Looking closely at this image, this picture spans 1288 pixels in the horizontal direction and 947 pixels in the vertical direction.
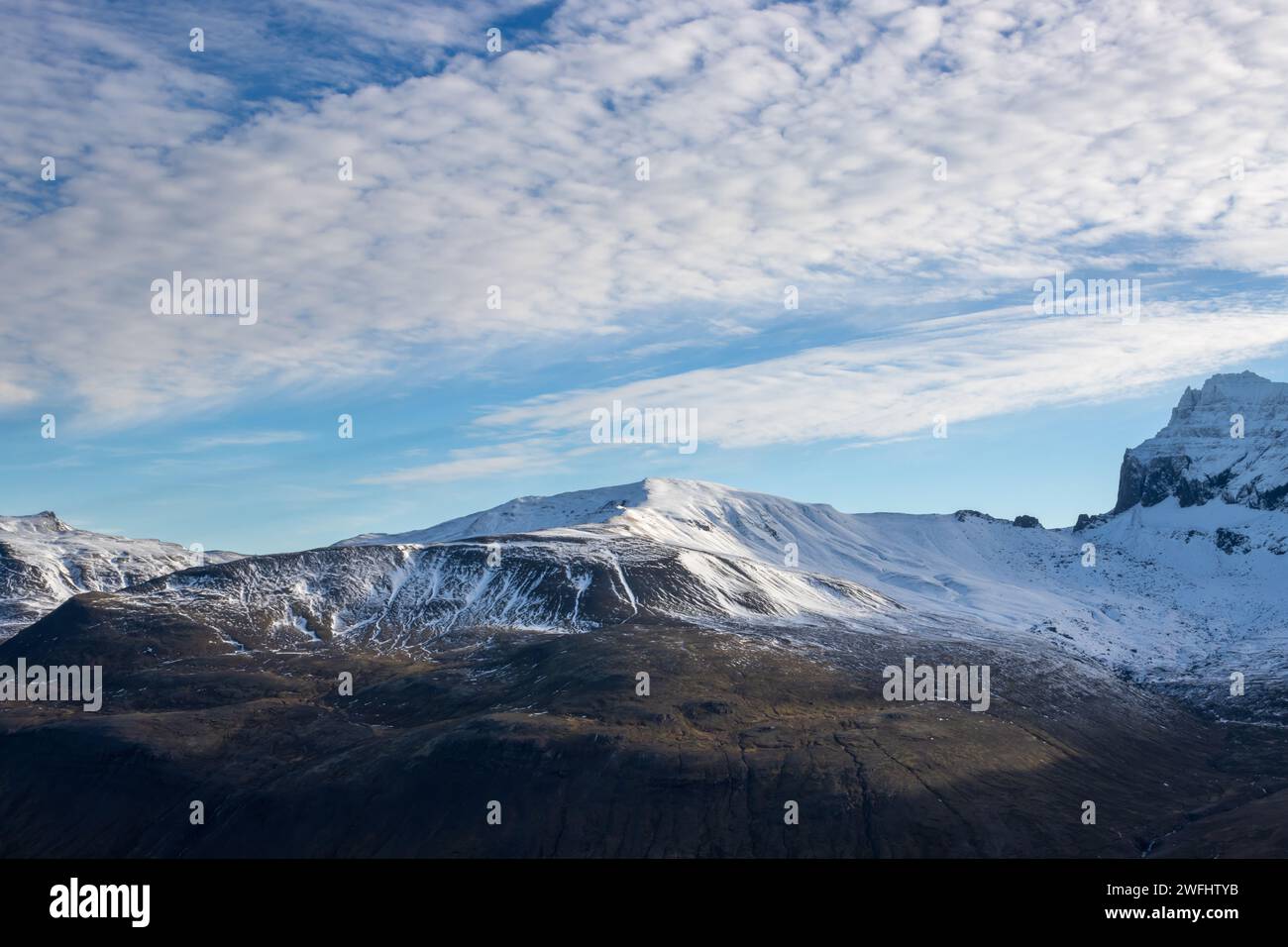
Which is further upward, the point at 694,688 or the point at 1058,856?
the point at 694,688
